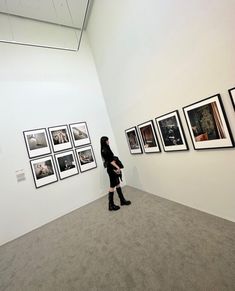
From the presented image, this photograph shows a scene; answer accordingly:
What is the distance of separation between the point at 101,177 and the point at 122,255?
263 cm

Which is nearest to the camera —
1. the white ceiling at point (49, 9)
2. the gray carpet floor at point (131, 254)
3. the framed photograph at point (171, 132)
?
the gray carpet floor at point (131, 254)

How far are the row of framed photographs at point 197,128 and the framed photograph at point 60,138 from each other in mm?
2117

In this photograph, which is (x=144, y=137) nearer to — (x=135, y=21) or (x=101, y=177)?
(x=101, y=177)

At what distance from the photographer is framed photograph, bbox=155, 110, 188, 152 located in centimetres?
264

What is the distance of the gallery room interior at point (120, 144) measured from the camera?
6.38 ft

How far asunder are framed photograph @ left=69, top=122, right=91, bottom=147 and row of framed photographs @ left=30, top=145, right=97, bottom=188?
16cm

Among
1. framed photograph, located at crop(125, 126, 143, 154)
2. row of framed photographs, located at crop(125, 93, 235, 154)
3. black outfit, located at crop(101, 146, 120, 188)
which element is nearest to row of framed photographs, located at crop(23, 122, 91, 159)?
framed photograph, located at crop(125, 126, 143, 154)

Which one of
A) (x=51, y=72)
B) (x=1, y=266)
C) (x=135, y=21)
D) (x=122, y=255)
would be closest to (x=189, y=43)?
(x=135, y=21)

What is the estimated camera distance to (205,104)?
2168 millimetres

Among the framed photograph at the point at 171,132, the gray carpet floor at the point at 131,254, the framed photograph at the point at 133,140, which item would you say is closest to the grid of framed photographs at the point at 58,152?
the framed photograph at the point at 133,140

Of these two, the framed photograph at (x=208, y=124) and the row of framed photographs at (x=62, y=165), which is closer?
the framed photograph at (x=208, y=124)

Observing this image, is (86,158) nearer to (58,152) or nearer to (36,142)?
(58,152)

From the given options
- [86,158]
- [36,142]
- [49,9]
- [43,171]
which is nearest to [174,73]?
[86,158]

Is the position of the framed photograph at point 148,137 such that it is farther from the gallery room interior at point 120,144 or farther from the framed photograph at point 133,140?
the framed photograph at point 133,140
